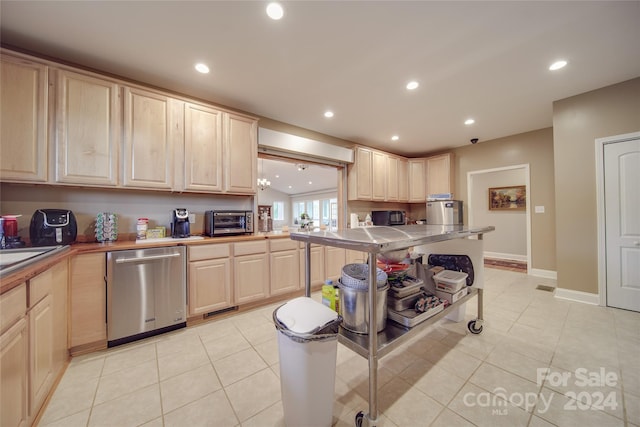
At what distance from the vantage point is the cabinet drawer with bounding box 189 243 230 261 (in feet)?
7.73

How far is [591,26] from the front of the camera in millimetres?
1782

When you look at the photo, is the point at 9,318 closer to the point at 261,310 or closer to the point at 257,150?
the point at 261,310

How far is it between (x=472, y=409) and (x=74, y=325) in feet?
9.74

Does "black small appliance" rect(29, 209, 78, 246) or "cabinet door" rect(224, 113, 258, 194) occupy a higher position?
"cabinet door" rect(224, 113, 258, 194)

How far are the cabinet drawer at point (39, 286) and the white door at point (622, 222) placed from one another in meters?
5.22

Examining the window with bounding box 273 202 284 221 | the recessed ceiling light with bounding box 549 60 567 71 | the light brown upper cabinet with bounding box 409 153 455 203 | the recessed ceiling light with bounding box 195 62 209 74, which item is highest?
the recessed ceiling light with bounding box 549 60 567 71

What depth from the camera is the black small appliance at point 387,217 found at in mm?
4375

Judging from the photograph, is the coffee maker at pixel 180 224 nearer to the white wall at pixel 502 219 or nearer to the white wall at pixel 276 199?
the white wall at pixel 502 219

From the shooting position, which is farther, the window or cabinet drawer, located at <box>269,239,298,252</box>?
the window

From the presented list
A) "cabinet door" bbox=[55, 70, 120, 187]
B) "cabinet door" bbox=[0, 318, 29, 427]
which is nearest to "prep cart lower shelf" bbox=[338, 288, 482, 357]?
"cabinet door" bbox=[0, 318, 29, 427]

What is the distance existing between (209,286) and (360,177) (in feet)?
9.94

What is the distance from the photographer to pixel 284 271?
301 cm

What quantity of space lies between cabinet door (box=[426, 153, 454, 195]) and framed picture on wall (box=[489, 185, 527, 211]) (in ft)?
6.71

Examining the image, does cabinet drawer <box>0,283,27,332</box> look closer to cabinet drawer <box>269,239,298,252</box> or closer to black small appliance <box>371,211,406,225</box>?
cabinet drawer <box>269,239,298,252</box>
